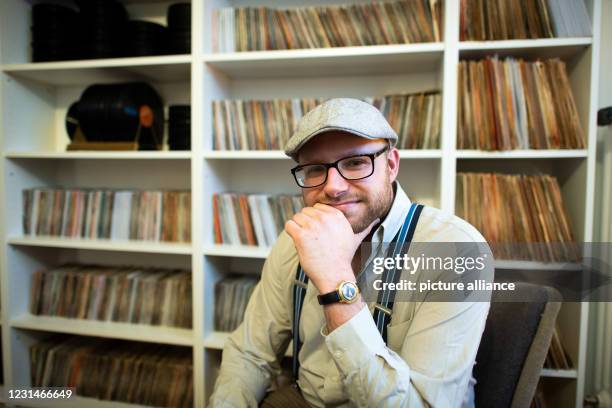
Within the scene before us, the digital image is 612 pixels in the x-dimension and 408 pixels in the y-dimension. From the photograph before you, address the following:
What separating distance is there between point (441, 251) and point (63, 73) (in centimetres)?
184

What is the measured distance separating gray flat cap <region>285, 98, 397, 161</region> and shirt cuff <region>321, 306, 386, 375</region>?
1.35 ft

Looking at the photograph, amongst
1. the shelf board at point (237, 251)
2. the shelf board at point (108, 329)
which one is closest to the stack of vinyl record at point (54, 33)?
the shelf board at point (237, 251)

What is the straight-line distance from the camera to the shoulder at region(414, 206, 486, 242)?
2.65 ft

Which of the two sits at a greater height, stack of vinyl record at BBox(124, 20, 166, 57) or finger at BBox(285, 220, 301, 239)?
stack of vinyl record at BBox(124, 20, 166, 57)

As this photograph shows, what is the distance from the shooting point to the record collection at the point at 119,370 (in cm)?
159

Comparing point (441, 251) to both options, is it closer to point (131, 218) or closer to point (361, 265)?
point (361, 265)

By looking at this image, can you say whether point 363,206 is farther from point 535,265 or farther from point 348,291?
point 535,265

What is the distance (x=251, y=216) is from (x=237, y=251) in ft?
0.56

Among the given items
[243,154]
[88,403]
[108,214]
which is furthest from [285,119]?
[88,403]

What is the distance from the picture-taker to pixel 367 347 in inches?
26.5

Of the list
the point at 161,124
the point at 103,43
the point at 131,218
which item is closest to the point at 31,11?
the point at 103,43

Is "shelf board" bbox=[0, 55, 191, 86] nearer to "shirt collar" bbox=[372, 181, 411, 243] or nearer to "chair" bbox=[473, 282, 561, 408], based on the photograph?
"shirt collar" bbox=[372, 181, 411, 243]

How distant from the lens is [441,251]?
80 cm

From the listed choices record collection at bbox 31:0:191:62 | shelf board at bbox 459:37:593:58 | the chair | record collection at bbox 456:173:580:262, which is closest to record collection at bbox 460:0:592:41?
shelf board at bbox 459:37:593:58
